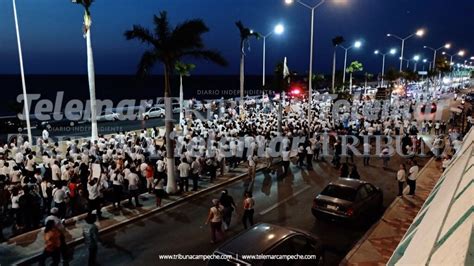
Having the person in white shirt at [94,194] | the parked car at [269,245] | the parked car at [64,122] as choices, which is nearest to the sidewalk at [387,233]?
the parked car at [269,245]

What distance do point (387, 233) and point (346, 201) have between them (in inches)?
57.7

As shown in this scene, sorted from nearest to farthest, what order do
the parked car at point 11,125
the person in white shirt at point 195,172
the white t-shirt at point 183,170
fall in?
the white t-shirt at point 183,170 → the person in white shirt at point 195,172 → the parked car at point 11,125

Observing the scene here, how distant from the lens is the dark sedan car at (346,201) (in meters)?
11.7

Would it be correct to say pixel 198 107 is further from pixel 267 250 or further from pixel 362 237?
pixel 267 250

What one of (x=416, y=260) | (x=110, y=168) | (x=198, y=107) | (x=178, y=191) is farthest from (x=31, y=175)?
(x=198, y=107)

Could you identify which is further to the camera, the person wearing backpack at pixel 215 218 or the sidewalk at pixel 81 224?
the person wearing backpack at pixel 215 218

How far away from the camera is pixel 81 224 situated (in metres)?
11.9

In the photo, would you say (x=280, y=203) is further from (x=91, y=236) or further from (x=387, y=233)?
(x=91, y=236)

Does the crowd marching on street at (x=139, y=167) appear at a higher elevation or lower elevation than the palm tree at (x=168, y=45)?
lower

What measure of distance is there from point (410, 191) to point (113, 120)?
31.2m

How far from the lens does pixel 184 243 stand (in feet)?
35.7

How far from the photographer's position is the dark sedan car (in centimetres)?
1172

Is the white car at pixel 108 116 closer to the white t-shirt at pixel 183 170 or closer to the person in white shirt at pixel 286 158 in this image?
the person in white shirt at pixel 286 158

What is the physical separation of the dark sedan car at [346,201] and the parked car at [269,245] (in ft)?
9.38
